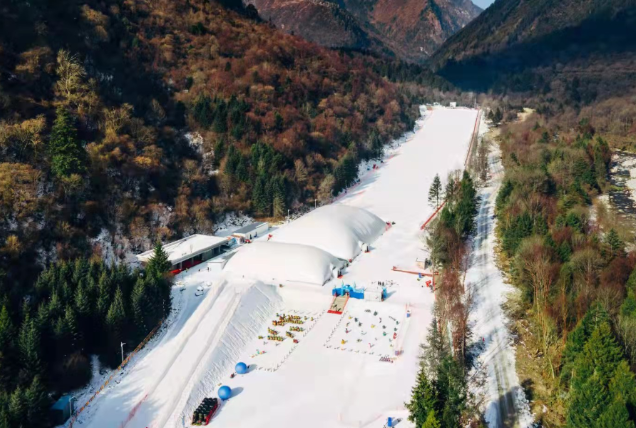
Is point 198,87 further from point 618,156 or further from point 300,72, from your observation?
point 618,156

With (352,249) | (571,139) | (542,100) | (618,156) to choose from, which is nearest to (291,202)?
(352,249)

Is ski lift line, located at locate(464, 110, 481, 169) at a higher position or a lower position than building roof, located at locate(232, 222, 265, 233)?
higher

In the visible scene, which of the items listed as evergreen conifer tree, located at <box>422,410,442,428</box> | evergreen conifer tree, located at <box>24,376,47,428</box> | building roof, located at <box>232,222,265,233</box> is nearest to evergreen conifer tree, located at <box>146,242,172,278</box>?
evergreen conifer tree, located at <box>24,376,47,428</box>

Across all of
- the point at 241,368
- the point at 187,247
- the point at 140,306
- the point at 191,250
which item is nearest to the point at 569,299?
the point at 241,368

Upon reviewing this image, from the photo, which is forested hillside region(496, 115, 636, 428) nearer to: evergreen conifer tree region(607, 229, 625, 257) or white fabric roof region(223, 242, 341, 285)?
evergreen conifer tree region(607, 229, 625, 257)

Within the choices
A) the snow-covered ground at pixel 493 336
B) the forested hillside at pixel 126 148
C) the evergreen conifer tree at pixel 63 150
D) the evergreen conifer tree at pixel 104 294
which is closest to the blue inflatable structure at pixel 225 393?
the forested hillside at pixel 126 148

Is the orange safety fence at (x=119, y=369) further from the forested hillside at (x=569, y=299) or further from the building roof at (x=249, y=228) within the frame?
the forested hillside at (x=569, y=299)

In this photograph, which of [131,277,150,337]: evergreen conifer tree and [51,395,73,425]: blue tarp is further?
[131,277,150,337]: evergreen conifer tree
